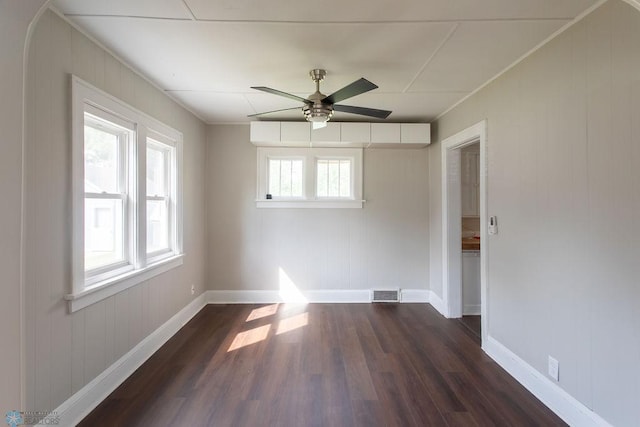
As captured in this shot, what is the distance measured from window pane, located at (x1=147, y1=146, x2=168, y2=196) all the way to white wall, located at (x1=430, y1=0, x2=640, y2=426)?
11.0 ft

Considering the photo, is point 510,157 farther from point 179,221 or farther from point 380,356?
point 179,221

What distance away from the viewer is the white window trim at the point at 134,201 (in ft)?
6.07

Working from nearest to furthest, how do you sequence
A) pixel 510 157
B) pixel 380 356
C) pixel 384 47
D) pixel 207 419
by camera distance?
1. pixel 207 419
2. pixel 384 47
3. pixel 510 157
4. pixel 380 356

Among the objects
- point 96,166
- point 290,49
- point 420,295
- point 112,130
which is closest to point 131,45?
point 112,130

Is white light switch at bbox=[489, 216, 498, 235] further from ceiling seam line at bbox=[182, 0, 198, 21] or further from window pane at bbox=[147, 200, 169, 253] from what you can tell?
window pane at bbox=[147, 200, 169, 253]

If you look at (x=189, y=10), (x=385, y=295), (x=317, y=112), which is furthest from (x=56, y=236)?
(x=385, y=295)

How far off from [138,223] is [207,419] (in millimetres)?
1673

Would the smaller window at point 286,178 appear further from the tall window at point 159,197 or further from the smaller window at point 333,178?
the tall window at point 159,197

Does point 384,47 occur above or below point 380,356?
above

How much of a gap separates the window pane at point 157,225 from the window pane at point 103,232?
45 cm

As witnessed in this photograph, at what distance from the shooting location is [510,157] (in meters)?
2.45

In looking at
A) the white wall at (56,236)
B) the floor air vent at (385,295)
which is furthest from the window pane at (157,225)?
the floor air vent at (385,295)

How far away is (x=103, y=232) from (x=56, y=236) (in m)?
0.54

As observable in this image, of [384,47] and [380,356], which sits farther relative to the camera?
[380,356]
